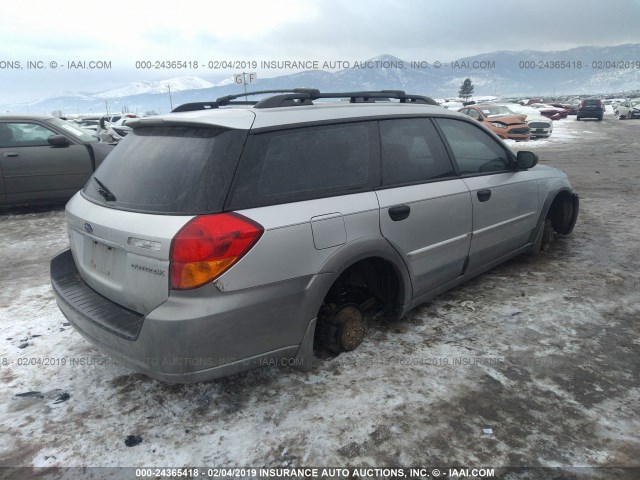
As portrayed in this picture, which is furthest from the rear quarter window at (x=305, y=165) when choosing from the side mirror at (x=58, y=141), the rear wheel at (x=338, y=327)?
the side mirror at (x=58, y=141)

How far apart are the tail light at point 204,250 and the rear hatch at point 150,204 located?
0.05 m

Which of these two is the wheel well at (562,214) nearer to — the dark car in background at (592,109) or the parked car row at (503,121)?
the parked car row at (503,121)

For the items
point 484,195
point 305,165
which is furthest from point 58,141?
point 484,195

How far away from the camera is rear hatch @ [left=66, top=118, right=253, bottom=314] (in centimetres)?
219

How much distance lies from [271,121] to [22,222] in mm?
6477

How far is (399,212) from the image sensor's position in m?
2.93

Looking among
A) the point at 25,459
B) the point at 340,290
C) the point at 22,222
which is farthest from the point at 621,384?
the point at 22,222

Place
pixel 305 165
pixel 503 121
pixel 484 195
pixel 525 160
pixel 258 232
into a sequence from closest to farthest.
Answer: pixel 258 232 → pixel 305 165 → pixel 484 195 → pixel 525 160 → pixel 503 121

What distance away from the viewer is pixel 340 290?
2.97 metres

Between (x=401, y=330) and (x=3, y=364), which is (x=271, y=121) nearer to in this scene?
(x=401, y=330)

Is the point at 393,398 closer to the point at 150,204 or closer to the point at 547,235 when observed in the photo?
the point at 150,204

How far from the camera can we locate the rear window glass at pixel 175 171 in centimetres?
224

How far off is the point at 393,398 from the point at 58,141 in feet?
24.2

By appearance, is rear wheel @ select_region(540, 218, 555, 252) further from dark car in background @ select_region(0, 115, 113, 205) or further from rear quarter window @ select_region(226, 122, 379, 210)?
dark car in background @ select_region(0, 115, 113, 205)
